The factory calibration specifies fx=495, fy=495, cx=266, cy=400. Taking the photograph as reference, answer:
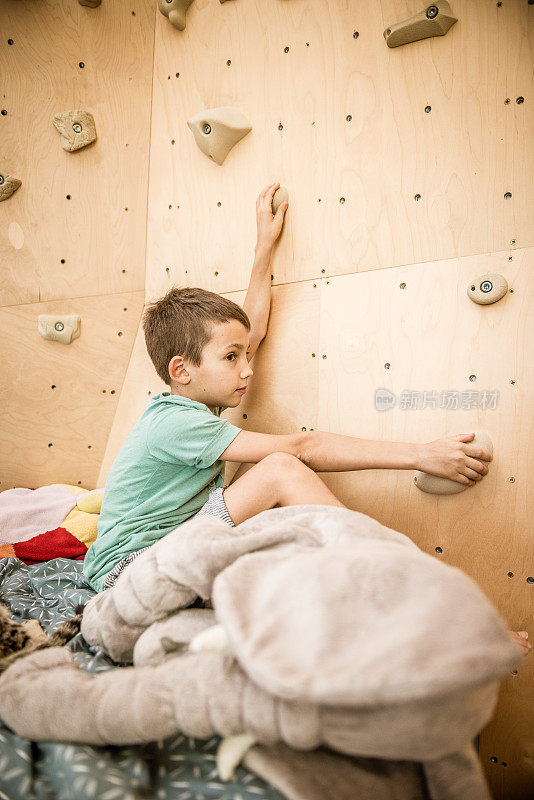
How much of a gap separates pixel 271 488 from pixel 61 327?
3.43ft

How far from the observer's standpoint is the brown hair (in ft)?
4.02

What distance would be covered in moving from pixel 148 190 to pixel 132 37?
1.57ft

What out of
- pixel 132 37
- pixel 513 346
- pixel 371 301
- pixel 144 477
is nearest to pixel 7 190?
pixel 132 37

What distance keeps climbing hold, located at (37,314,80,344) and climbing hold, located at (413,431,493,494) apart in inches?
47.2

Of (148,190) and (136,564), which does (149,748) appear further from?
(148,190)

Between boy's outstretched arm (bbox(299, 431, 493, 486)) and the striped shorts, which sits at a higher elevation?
boy's outstretched arm (bbox(299, 431, 493, 486))

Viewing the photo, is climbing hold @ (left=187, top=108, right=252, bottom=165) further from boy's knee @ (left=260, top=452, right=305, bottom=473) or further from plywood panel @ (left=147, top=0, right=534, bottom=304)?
boy's knee @ (left=260, top=452, right=305, bottom=473)

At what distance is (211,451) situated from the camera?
108 centimetres

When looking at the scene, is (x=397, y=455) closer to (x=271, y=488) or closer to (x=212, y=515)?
(x=271, y=488)

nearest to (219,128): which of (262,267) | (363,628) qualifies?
(262,267)

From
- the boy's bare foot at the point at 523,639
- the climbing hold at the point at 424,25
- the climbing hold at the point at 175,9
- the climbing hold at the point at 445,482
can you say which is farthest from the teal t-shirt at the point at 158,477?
the climbing hold at the point at 175,9

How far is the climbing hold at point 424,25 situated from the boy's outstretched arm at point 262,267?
1.38ft

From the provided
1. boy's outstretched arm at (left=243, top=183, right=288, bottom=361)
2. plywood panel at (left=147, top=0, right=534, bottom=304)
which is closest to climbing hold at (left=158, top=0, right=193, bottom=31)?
plywood panel at (left=147, top=0, right=534, bottom=304)

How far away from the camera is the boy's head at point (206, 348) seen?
1212mm
